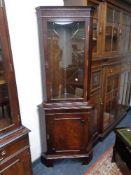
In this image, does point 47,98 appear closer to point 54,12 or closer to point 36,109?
point 36,109

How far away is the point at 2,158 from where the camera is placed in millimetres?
1319

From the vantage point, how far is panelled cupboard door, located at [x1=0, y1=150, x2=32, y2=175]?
1.36 meters

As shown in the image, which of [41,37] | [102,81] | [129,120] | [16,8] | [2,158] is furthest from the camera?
[129,120]

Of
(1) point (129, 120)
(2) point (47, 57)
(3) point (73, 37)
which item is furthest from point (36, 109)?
(1) point (129, 120)

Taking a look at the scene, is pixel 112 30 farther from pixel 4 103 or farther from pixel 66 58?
pixel 4 103

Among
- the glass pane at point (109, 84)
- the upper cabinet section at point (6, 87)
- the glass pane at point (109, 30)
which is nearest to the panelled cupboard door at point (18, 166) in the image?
the upper cabinet section at point (6, 87)

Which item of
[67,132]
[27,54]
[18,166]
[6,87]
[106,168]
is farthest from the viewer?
[106,168]

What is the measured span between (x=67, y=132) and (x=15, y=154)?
2.37 feet

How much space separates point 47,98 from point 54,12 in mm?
889

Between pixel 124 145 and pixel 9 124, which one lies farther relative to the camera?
pixel 124 145

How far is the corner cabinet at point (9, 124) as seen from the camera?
4.07 ft

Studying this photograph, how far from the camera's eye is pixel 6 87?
1.31m

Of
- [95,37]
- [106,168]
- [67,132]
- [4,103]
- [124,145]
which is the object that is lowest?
[106,168]

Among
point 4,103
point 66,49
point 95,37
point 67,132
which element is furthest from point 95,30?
point 4,103
